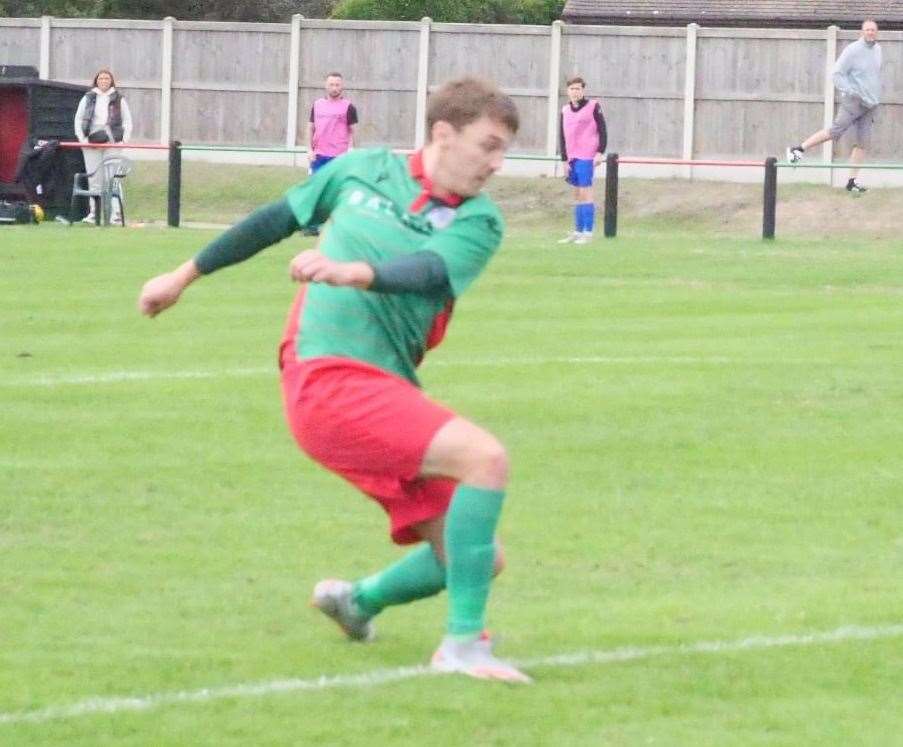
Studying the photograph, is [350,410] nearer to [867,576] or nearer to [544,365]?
[867,576]

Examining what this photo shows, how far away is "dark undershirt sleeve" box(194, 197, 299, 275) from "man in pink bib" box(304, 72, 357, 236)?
22184 millimetres

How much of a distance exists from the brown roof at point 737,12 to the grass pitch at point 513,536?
116 feet

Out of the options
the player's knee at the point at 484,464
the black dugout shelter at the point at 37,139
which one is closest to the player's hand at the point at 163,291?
the player's knee at the point at 484,464

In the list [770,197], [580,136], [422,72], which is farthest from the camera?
[422,72]

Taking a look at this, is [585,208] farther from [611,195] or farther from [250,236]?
[250,236]

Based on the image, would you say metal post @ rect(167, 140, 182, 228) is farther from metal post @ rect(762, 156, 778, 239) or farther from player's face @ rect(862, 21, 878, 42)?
player's face @ rect(862, 21, 878, 42)

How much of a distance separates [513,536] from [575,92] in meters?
18.6

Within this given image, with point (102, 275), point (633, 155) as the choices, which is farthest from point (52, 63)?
point (102, 275)

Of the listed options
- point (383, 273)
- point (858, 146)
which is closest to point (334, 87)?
point (858, 146)

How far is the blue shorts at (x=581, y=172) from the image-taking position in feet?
84.7

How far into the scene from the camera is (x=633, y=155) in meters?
37.5

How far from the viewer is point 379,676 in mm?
5914

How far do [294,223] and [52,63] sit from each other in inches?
1400

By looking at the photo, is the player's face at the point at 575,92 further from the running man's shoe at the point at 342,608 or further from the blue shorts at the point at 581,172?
the running man's shoe at the point at 342,608
